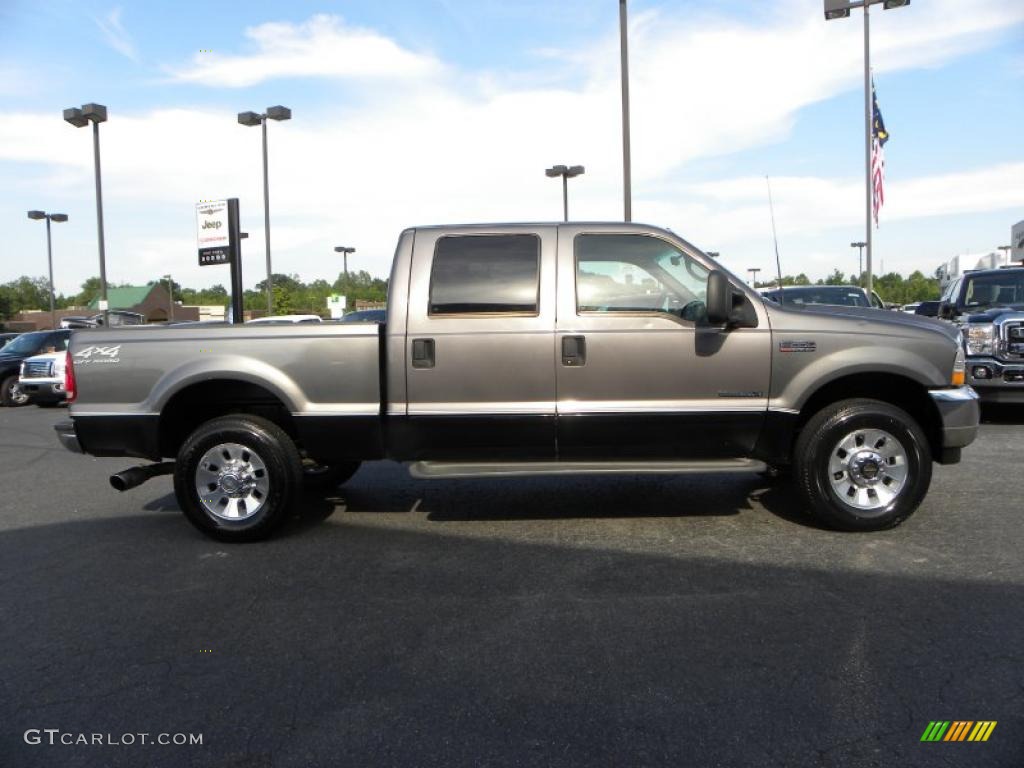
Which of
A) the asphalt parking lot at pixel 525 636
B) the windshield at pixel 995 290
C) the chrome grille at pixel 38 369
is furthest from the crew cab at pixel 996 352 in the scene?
the chrome grille at pixel 38 369

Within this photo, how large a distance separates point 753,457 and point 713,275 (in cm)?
129

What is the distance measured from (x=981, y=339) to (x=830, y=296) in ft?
12.7

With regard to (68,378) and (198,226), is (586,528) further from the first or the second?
(198,226)

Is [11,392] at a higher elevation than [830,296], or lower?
lower

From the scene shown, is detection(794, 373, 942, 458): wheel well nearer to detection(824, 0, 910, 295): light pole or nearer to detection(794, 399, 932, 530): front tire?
detection(794, 399, 932, 530): front tire

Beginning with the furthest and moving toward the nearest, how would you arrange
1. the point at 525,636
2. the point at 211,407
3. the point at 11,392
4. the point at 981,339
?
the point at 11,392, the point at 981,339, the point at 211,407, the point at 525,636

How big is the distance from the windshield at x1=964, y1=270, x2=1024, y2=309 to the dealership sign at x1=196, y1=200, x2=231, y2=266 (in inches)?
490

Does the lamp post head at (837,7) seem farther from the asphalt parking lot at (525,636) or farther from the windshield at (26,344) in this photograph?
the windshield at (26,344)

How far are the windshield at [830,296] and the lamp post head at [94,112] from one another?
20.2 metres

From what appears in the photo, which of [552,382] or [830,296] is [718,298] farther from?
[830,296]

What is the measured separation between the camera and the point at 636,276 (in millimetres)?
5418
